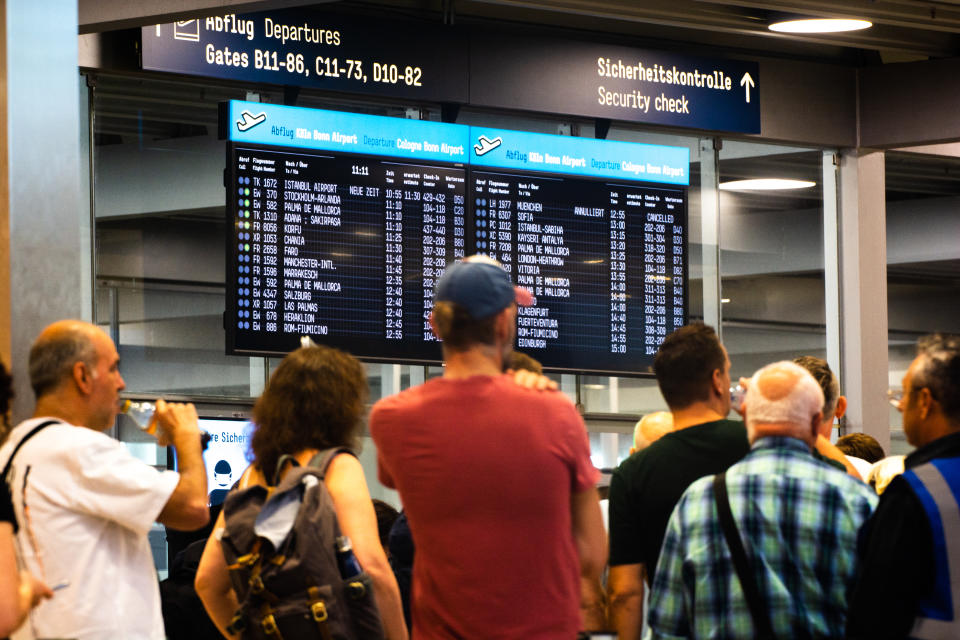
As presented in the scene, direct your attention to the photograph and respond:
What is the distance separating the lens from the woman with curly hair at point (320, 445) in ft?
11.3

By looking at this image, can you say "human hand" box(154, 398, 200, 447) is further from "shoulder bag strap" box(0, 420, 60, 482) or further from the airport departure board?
the airport departure board

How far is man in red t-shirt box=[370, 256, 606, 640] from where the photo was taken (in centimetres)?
287

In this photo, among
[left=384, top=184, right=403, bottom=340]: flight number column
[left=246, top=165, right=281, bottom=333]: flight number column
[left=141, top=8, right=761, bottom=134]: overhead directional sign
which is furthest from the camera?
[left=384, top=184, right=403, bottom=340]: flight number column

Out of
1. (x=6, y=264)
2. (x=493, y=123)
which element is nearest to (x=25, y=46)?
(x=6, y=264)

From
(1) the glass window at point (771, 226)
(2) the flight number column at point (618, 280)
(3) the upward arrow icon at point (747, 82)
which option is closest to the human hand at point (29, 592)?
(2) the flight number column at point (618, 280)

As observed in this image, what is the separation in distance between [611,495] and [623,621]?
34 centimetres

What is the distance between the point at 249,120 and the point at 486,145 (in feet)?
4.06

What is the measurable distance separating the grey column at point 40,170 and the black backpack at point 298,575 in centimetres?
113

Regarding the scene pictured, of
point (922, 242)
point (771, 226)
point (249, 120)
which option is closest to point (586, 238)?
point (249, 120)

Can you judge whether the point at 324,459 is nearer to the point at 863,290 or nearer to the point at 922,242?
the point at 863,290

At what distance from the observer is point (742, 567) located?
10.7 feet

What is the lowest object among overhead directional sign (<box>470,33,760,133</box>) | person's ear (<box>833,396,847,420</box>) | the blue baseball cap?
person's ear (<box>833,396,847,420</box>)

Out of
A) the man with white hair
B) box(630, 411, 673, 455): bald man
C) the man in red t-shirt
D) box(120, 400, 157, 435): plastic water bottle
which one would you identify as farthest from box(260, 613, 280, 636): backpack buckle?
box(630, 411, 673, 455): bald man

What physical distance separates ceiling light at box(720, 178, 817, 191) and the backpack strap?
586 centimetres
